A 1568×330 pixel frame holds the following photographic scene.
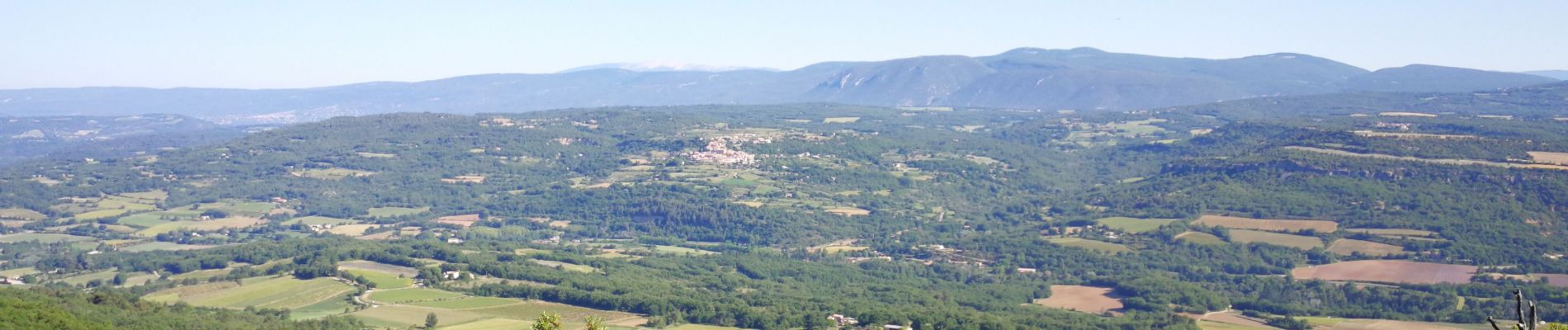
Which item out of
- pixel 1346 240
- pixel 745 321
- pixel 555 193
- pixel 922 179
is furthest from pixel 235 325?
pixel 922 179

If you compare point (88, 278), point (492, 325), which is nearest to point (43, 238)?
point (88, 278)

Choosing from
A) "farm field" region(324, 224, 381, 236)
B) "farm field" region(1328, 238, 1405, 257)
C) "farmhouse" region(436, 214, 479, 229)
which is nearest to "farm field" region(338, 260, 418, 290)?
"farm field" region(324, 224, 381, 236)

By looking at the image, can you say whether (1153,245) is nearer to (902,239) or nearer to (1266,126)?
(902,239)

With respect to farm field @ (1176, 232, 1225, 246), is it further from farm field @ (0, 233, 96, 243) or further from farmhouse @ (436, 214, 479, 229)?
farm field @ (0, 233, 96, 243)

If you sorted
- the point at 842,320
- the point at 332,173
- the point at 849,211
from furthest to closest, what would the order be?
1. the point at 332,173
2. the point at 849,211
3. the point at 842,320

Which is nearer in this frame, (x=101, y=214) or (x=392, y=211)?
(x=101, y=214)

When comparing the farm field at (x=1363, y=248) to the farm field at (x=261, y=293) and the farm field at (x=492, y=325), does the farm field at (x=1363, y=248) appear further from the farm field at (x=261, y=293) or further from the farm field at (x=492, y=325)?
the farm field at (x=261, y=293)

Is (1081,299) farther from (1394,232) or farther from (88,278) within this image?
(88,278)
